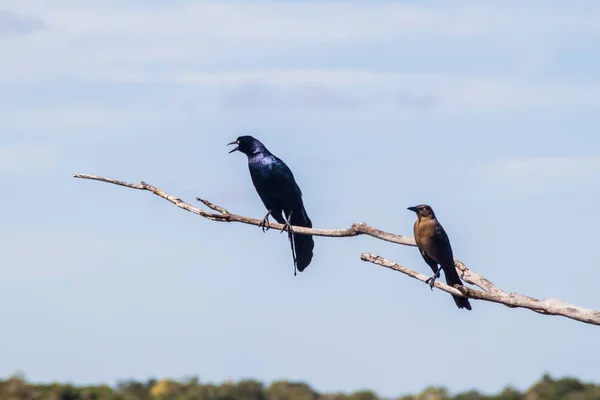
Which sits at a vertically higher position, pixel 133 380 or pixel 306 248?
pixel 306 248

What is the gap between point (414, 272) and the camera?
9.70 m

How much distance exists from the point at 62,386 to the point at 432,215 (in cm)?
528

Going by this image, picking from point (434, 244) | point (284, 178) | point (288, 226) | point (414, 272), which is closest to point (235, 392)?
point (414, 272)

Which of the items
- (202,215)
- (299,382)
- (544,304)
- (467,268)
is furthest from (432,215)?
(299,382)

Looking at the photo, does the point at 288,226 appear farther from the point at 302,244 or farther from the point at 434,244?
the point at 434,244

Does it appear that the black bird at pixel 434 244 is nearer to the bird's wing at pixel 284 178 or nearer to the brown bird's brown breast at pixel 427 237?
the brown bird's brown breast at pixel 427 237

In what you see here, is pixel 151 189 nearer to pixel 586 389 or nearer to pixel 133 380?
pixel 133 380

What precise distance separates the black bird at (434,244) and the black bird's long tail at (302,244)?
2.23m

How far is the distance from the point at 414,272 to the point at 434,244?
692mm

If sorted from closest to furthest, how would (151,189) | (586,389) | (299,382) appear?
(586,389) < (299,382) < (151,189)

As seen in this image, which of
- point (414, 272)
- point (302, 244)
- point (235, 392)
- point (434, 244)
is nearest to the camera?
point (235, 392)

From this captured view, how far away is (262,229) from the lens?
470 inches

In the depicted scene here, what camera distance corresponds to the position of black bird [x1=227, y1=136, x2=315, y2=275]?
1244 centimetres

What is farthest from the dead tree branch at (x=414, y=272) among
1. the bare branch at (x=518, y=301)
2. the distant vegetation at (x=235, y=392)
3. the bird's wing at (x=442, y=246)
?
the distant vegetation at (x=235, y=392)
